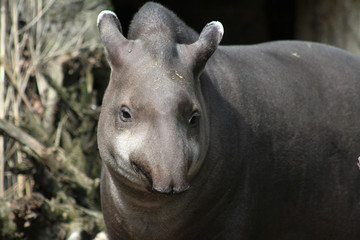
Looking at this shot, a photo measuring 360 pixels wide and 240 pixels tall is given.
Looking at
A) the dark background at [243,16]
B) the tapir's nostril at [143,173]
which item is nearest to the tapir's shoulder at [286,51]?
the tapir's nostril at [143,173]

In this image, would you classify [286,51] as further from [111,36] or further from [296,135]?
[111,36]

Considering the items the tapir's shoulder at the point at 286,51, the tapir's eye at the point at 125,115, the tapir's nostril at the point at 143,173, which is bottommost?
the tapir's nostril at the point at 143,173

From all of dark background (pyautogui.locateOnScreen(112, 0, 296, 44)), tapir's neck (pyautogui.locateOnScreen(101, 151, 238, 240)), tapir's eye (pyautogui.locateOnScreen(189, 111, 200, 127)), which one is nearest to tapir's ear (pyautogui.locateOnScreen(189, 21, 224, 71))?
tapir's eye (pyautogui.locateOnScreen(189, 111, 200, 127))

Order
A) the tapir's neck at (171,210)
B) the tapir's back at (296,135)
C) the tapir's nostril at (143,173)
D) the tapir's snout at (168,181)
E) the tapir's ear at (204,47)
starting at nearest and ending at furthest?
the tapir's snout at (168,181), the tapir's nostril at (143,173), the tapir's ear at (204,47), the tapir's neck at (171,210), the tapir's back at (296,135)

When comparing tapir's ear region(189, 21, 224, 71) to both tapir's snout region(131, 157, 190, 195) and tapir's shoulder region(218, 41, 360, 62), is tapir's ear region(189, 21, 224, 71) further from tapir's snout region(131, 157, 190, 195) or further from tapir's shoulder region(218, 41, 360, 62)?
tapir's snout region(131, 157, 190, 195)

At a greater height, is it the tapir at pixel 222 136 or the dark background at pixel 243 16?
the tapir at pixel 222 136

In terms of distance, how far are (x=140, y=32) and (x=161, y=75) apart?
455mm

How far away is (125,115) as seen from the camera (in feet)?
11.0

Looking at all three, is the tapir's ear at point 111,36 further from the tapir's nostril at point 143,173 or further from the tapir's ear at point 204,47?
the tapir's nostril at point 143,173

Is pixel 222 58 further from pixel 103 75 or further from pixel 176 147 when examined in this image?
pixel 103 75

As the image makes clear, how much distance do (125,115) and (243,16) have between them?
6.88 m

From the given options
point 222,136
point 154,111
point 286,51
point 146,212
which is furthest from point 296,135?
point 154,111

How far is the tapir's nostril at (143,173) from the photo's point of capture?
3.14 meters

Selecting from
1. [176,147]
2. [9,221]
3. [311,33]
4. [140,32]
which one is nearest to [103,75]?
[9,221]
